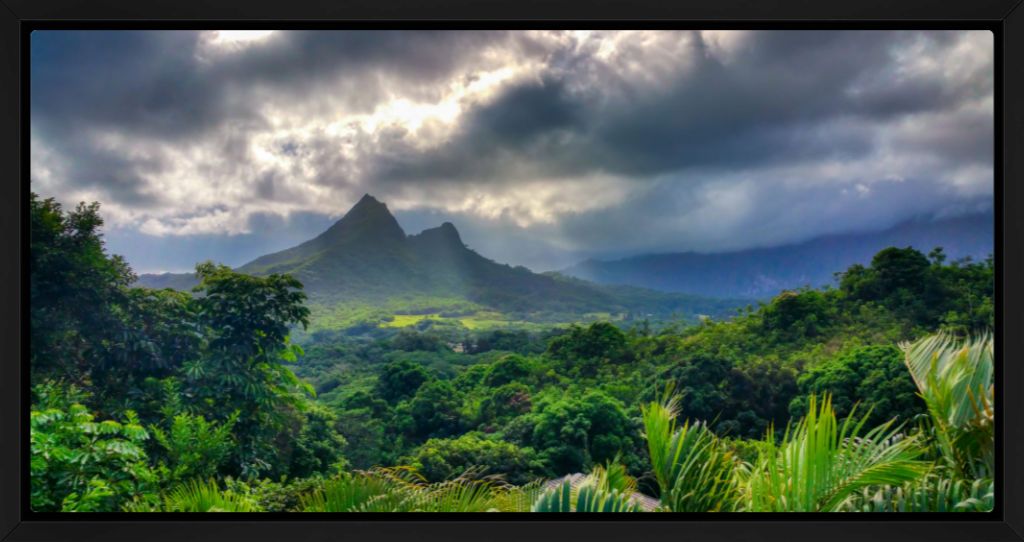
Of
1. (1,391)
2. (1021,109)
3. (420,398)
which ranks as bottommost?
(420,398)

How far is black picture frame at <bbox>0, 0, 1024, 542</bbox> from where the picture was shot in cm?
159

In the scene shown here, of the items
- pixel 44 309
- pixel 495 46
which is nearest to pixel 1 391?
pixel 44 309

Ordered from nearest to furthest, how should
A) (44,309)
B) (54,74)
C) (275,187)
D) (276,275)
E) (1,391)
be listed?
(1,391), (44,309), (54,74), (276,275), (275,187)

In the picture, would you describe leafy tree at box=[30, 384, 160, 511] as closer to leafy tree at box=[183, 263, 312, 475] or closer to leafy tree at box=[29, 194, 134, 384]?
leafy tree at box=[29, 194, 134, 384]

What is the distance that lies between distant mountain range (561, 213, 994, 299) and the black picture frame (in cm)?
210

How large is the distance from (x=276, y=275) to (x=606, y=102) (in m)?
2.04

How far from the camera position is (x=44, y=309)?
9.78ft

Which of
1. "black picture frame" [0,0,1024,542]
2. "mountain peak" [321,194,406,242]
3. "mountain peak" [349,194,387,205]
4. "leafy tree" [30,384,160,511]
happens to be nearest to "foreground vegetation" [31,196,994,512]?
"leafy tree" [30,384,160,511]

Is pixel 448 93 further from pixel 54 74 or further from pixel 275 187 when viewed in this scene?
pixel 54 74

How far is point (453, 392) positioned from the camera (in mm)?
3793

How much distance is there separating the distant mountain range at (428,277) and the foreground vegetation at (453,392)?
7.1 inches

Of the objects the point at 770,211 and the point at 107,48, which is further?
the point at 770,211

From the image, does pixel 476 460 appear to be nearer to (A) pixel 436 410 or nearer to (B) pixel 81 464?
(A) pixel 436 410

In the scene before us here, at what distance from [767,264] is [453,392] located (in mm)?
1978
